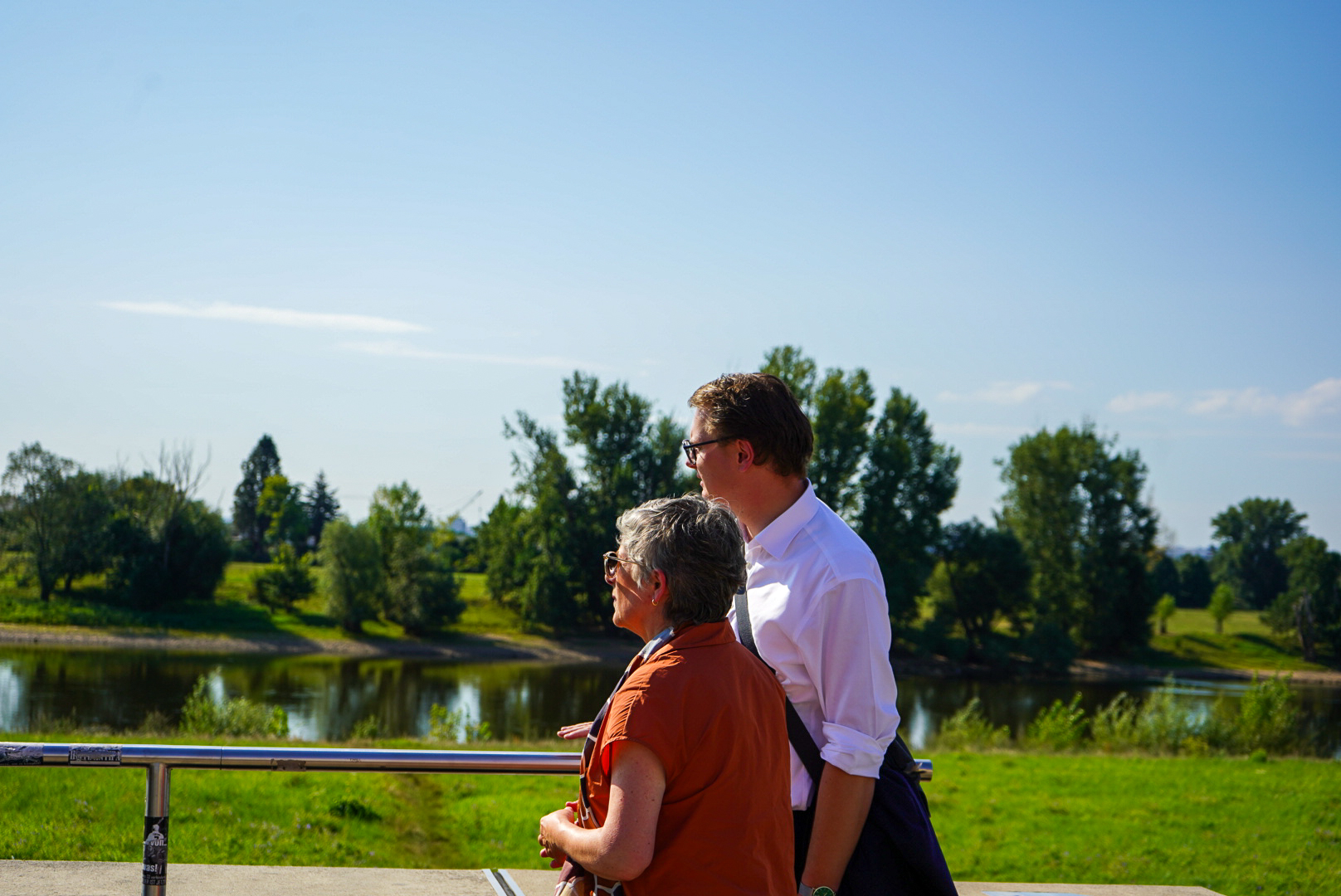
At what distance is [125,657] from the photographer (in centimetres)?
3319

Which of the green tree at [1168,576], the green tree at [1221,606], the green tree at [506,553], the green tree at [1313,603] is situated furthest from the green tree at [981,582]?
the green tree at [1168,576]

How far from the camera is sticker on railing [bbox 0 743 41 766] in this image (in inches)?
79.4

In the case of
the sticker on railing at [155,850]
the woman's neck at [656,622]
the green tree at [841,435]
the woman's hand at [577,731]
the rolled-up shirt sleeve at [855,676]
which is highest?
the green tree at [841,435]

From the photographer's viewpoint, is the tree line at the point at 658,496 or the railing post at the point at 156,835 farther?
the tree line at the point at 658,496

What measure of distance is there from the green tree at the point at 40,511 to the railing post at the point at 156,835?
46458 millimetres

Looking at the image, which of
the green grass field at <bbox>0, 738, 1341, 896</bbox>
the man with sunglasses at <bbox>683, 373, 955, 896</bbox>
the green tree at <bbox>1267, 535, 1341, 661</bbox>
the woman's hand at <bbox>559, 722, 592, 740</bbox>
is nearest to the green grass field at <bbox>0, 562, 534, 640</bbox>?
the green grass field at <bbox>0, 738, 1341, 896</bbox>

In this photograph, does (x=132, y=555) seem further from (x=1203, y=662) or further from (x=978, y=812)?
(x=1203, y=662)

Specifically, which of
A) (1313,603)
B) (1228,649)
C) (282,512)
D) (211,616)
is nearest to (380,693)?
(211,616)

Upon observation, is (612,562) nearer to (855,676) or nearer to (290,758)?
(855,676)

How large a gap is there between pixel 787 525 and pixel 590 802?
0.67 metres

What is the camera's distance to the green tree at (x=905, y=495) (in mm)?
46125

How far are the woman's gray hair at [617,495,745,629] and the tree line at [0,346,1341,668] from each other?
136 feet

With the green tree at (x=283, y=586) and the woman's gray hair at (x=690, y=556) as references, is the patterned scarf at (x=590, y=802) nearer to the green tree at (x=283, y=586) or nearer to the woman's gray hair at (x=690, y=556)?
the woman's gray hair at (x=690, y=556)

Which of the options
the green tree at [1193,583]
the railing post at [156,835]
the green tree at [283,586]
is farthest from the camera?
the green tree at [1193,583]
